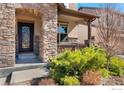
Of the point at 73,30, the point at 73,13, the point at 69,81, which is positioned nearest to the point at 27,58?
the point at 73,13

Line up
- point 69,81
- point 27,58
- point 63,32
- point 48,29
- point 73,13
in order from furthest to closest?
1. point 63,32
2. point 73,13
3. point 27,58
4. point 48,29
5. point 69,81

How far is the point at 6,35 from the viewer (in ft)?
19.8

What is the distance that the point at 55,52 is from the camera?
279 inches

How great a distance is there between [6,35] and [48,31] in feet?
5.22

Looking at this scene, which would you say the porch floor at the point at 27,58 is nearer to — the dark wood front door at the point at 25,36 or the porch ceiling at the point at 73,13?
the dark wood front door at the point at 25,36

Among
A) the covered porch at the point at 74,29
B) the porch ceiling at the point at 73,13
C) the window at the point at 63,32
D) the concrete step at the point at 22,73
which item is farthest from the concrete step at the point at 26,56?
the window at the point at 63,32

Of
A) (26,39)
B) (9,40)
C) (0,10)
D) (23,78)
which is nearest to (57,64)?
(23,78)

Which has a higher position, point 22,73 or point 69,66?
point 69,66

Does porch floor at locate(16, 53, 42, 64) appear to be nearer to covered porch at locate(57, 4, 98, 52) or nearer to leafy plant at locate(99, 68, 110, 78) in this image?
Result: covered porch at locate(57, 4, 98, 52)

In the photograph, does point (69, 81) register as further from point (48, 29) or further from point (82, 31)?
point (82, 31)

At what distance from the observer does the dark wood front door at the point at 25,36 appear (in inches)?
314

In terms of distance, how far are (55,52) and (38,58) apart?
0.86 metres

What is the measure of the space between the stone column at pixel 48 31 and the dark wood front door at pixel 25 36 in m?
1.24
